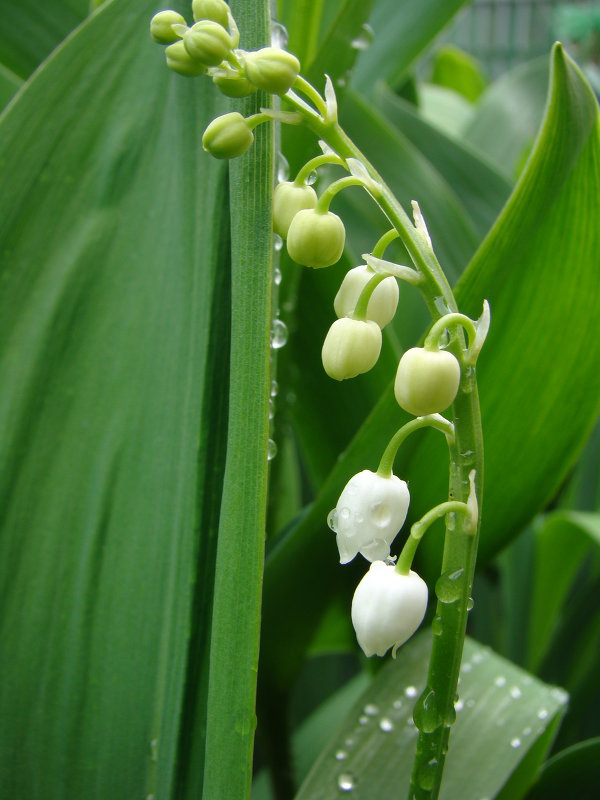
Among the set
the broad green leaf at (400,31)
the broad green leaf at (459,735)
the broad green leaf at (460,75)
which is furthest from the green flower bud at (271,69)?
the broad green leaf at (460,75)

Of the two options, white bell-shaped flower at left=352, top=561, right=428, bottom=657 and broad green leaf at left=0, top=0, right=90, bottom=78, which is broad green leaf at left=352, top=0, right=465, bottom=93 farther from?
white bell-shaped flower at left=352, top=561, right=428, bottom=657

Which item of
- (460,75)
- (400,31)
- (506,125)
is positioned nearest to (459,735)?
(400,31)

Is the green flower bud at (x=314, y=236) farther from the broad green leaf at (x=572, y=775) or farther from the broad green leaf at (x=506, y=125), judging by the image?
the broad green leaf at (x=506, y=125)

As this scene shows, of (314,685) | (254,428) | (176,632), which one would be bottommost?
(314,685)

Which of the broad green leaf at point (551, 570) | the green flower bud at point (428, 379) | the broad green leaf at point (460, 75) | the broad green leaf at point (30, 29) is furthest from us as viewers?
the broad green leaf at point (460, 75)

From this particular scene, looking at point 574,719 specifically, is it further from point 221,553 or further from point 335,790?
point 221,553

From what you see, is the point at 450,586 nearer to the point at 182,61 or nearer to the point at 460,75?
the point at 182,61

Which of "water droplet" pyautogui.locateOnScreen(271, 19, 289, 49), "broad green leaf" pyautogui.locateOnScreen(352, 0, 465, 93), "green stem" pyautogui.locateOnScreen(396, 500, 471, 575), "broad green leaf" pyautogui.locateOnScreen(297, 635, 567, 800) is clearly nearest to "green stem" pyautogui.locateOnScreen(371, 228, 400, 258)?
"green stem" pyautogui.locateOnScreen(396, 500, 471, 575)

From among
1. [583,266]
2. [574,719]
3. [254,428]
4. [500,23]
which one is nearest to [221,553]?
[254,428]
